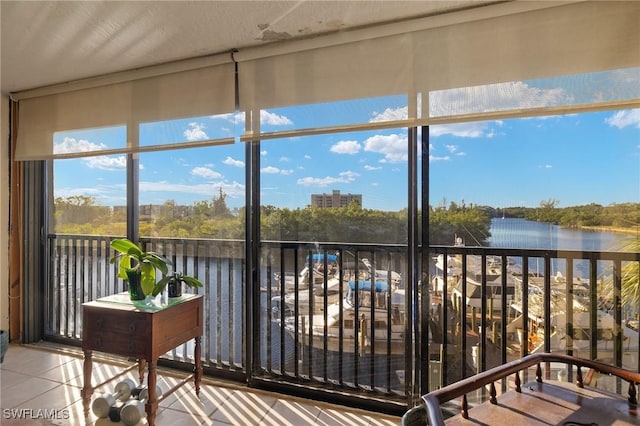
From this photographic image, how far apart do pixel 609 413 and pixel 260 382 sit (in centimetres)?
189

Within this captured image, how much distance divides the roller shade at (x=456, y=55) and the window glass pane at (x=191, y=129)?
0.16 meters

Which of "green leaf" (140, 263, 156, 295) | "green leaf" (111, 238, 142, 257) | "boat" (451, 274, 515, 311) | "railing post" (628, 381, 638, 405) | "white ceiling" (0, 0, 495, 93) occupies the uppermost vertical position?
"white ceiling" (0, 0, 495, 93)

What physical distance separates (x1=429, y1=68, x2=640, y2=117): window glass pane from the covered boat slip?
1201mm

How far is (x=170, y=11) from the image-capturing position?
1758 mm

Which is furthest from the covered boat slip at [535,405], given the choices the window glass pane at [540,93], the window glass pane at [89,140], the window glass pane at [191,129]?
the window glass pane at [89,140]

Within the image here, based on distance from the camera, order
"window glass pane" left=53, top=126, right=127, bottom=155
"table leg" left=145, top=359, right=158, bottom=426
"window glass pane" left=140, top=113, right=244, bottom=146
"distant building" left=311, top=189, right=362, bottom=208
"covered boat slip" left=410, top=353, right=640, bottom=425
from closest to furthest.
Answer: "covered boat slip" left=410, top=353, right=640, bottom=425
"table leg" left=145, top=359, right=158, bottom=426
"distant building" left=311, top=189, right=362, bottom=208
"window glass pane" left=140, top=113, right=244, bottom=146
"window glass pane" left=53, top=126, right=127, bottom=155

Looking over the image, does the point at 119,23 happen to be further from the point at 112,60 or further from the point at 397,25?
the point at 397,25

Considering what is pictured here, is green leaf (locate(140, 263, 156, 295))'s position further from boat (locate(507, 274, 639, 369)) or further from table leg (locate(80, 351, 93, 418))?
boat (locate(507, 274, 639, 369))

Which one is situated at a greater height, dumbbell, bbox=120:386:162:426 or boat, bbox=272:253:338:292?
boat, bbox=272:253:338:292

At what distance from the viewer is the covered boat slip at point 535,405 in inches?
38.7

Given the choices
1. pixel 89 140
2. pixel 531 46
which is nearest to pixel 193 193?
pixel 89 140

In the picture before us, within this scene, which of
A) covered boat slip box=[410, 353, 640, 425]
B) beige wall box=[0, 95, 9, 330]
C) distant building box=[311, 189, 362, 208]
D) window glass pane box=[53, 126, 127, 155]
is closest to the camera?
covered boat slip box=[410, 353, 640, 425]

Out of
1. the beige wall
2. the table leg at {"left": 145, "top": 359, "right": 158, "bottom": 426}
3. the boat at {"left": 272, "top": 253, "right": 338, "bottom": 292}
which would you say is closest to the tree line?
the boat at {"left": 272, "top": 253, "right": 338, "bottom": 292}

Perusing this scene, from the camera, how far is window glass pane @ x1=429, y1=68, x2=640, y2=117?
1592mm
